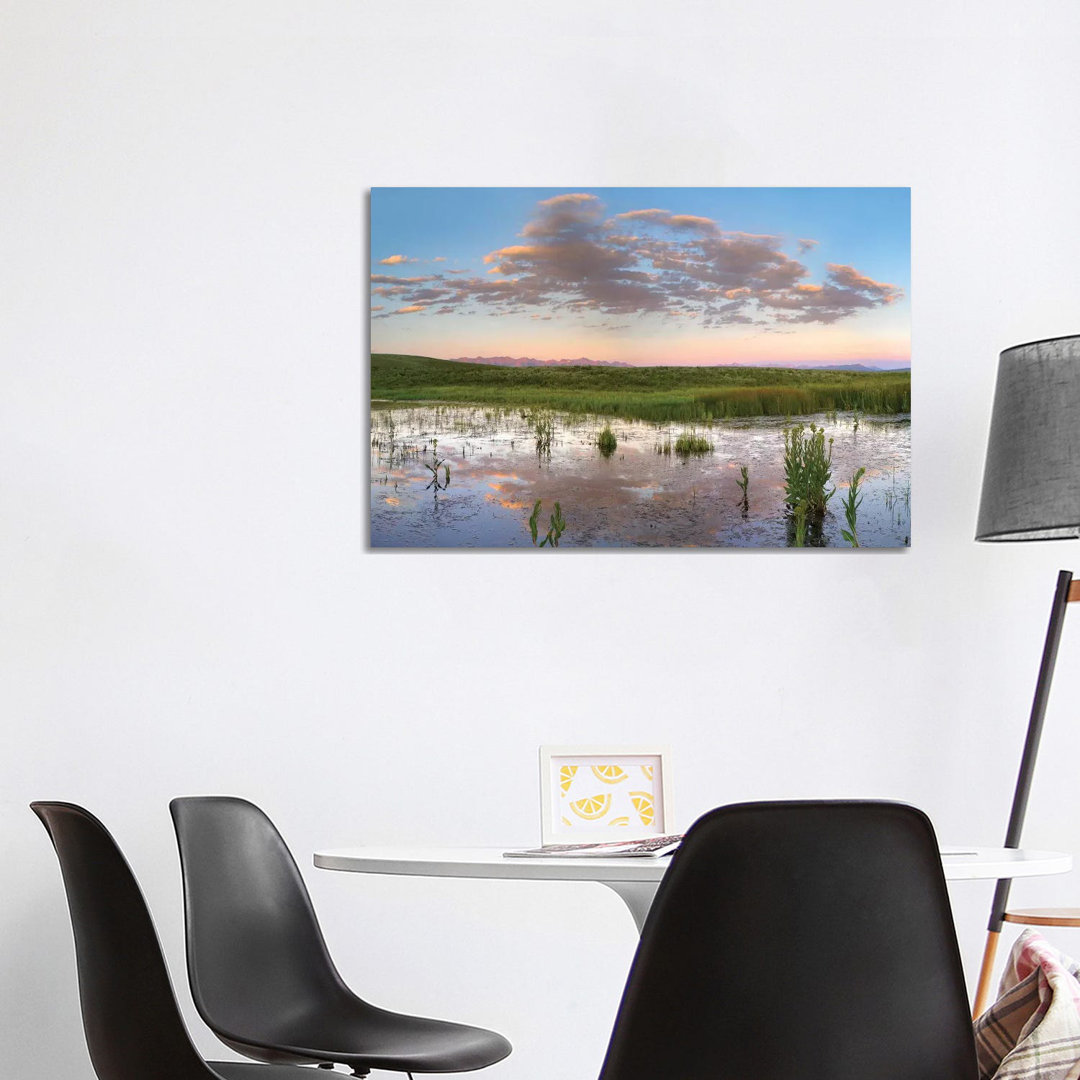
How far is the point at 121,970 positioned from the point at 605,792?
76 centimetres

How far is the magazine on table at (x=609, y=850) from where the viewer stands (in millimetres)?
1687

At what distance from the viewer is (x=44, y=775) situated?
9.25ft

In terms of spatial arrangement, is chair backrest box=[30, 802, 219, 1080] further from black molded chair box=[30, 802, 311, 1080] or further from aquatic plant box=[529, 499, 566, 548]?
aquatic plant box=[529, 499, 566, 548]

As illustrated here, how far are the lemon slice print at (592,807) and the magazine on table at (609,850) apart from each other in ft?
0.24

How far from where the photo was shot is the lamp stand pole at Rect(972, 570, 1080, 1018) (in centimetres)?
251

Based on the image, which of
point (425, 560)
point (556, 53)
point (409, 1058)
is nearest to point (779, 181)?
point (556, 53)

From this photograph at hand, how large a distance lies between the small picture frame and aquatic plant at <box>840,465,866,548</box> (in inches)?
40.3

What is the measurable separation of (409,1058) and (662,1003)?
0.80m

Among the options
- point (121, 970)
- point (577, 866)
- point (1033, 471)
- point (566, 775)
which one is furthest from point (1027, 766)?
point (121, 970)

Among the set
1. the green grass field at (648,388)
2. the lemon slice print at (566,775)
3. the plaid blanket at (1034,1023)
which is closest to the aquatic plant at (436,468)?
the green grass field at (648,388)

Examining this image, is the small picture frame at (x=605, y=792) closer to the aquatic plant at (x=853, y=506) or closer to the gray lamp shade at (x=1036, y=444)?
the gray lamp shade at (x=1036, y=444)

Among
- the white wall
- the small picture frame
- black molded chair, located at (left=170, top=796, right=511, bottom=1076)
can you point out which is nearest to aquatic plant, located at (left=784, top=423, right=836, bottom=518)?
the white wall

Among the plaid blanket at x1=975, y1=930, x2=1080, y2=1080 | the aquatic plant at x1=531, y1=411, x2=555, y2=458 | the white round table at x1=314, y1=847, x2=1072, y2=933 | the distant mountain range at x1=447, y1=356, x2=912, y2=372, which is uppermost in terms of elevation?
the distant mountain range at x1=447, y1=356, x2=912, y2=372

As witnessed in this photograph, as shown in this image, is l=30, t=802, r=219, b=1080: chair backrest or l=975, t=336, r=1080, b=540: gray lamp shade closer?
l=30, t=802, r=219, b=1080: chair backrest
